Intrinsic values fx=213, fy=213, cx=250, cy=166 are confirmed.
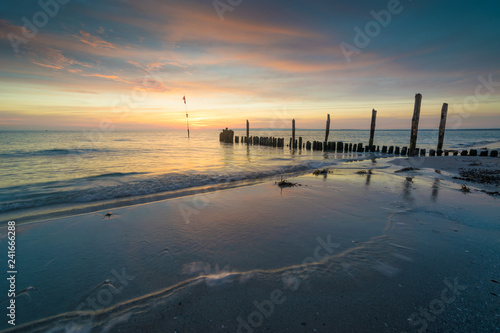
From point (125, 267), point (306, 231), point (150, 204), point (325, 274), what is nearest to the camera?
point (325, 274)

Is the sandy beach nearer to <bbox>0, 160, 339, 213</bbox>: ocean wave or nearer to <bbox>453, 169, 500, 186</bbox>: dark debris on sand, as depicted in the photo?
<bbox>0, 160, 339, 213</bbox>: ocean wave

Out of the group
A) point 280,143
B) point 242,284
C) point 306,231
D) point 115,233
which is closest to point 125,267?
point 115,233

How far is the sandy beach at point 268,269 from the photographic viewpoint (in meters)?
2.45

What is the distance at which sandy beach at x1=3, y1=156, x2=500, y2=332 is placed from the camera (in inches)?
96.4

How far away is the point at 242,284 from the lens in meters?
3.04

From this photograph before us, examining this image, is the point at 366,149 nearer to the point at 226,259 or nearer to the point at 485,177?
the point at 485,177

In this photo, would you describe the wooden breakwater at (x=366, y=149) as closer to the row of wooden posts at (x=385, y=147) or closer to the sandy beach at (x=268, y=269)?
the row of wooden posts at (x=385, y=147)

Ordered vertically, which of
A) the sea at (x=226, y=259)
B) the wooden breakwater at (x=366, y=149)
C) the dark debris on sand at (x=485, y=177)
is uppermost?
the wooden breakwater at (x=366, y=149)

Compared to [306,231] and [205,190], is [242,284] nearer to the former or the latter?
[306,231]

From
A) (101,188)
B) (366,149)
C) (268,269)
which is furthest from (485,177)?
(366,149)

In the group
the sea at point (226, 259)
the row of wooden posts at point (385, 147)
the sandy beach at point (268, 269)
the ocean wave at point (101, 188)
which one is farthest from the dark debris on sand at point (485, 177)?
the ocean wave at point (101, 188)

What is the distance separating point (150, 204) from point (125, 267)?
4.04 m

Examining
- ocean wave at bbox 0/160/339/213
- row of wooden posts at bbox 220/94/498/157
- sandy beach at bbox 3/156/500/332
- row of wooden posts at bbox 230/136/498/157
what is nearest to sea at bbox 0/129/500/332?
sandy beach at bbox 3/156/500/332

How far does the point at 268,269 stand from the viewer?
339 cm
